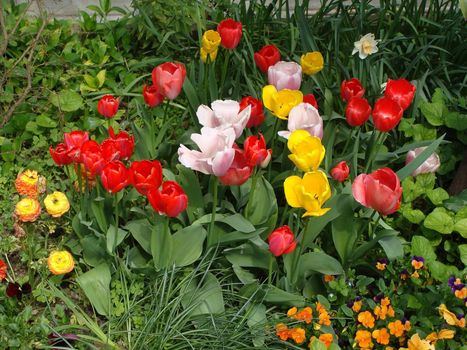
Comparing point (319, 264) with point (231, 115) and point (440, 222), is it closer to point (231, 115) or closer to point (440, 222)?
point (440, 222)

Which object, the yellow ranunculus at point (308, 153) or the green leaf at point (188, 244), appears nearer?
the yellow ranunculus at point (308, 153)

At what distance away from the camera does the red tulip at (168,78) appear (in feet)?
8.11

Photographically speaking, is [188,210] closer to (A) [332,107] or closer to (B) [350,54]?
(A) [332,107]

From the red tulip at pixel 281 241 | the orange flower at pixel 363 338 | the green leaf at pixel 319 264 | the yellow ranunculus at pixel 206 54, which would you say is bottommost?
the orange flower at pixel 363 338

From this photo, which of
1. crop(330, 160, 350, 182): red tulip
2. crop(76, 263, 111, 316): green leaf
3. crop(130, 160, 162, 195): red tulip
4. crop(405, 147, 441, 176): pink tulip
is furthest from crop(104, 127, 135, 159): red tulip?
crop(405, 147, 441, 176): pink tulip

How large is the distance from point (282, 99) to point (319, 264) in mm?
558

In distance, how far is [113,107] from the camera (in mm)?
2500

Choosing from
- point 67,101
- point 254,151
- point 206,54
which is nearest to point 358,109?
point 254,151

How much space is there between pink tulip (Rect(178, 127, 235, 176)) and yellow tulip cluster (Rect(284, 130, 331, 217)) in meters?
0.18

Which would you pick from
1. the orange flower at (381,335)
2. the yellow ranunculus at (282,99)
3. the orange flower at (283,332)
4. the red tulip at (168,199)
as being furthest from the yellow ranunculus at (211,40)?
the orange flower at (381,335)

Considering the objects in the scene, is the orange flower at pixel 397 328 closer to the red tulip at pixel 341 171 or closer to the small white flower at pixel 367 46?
the red tulip at pixel 341 171

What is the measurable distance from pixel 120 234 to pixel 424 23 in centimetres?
192

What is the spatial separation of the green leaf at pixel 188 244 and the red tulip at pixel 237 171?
0.27m

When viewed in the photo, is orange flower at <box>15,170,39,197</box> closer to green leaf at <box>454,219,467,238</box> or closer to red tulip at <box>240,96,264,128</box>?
red tulip at <box>240,96,264,128</box>
